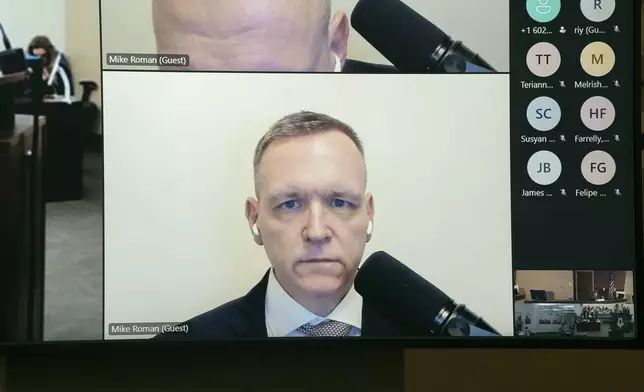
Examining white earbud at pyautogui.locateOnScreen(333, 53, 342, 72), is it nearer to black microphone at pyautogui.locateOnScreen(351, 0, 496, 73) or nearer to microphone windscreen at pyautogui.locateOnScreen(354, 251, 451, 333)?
black microphone at pyautogui.locateOnScreen(351, 0, 496, 73)

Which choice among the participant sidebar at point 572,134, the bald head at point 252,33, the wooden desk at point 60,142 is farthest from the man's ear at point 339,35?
the wooden desk at point 60,142

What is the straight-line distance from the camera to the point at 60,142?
2.69 feet

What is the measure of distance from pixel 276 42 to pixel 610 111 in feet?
1.53

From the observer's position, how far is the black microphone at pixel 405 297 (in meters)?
0.83

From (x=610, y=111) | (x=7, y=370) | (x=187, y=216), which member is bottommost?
(x=7, y=370)

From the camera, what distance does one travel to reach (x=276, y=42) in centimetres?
83

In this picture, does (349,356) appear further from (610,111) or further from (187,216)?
(610,111)

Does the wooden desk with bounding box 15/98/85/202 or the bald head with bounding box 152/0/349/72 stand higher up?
the bald head with bounding box 152/0/349/72

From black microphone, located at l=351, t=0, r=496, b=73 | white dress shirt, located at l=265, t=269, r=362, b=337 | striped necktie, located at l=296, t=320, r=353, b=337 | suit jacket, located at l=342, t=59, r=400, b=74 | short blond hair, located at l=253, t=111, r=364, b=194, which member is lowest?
striped necktie, located at l=296, t=320, r=353, b=337

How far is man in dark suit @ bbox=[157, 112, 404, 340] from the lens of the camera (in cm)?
82

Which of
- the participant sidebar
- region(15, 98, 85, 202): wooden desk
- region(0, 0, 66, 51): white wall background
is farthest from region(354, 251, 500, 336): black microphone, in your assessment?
region(0, 0, 66, 51): white wall background

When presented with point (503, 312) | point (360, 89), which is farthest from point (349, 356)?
point (360, 89)

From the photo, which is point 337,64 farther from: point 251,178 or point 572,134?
point 572,134

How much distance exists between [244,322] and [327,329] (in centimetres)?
11
